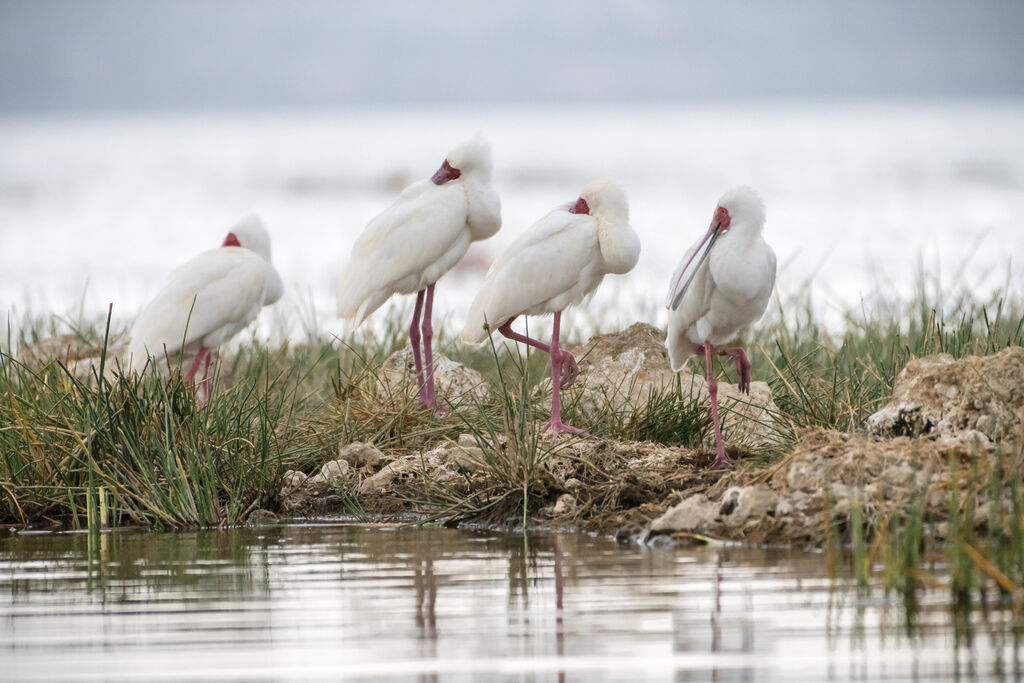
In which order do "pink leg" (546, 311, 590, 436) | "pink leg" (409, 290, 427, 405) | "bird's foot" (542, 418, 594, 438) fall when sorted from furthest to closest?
"pink leg" (409, 290, 427, 405), "pink leg" (546, 311, 590, 436), "bird's foot" (542, 418, 594, 438)

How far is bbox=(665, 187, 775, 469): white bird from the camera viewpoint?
7820 millimetres

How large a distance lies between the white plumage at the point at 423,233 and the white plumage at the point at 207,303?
1.01 meters

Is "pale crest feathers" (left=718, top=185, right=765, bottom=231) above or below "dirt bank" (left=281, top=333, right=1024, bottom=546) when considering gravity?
above

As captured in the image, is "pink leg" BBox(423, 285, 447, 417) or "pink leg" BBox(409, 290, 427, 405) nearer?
"pink leg" BBox(423, 285, 447, 417)

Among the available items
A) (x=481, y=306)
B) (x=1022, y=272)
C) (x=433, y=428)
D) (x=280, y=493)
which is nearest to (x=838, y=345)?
(x=1022, y=272)

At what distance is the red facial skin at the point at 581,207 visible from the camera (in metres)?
9.63

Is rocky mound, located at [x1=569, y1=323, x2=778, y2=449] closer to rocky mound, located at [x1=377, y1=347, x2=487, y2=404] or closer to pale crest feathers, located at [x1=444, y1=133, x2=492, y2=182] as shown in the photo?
rocky mound, located at [x1=377, y1=347, x2=487, y2=404]

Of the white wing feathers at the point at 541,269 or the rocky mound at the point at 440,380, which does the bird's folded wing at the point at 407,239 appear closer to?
the rocky mound at the point at 440,380

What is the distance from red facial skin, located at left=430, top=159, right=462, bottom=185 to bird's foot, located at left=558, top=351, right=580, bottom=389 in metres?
1.98

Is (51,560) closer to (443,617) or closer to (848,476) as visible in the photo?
(443,617)

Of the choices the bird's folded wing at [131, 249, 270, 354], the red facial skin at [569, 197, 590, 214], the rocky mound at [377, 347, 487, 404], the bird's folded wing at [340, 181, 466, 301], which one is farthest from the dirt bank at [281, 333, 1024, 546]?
the bird's folded wing at [131, 249, 270, 354]

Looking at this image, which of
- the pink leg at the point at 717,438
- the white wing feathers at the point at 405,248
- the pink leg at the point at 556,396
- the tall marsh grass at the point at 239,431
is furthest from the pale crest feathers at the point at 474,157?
the pink leg at the point at 717,438

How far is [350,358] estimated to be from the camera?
11.5 m

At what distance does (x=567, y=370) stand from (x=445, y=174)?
204cm
